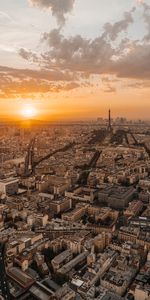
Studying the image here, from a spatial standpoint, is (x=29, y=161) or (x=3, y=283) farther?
(x=29, y=161)

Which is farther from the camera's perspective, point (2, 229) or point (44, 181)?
point (44, 181)

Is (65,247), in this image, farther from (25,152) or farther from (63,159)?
(25,152)

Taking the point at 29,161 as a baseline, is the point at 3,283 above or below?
below

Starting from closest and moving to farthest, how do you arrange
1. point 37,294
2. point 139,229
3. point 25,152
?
point 37,294, point 139,229, point 25,152

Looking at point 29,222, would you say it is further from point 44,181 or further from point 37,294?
point 44,181

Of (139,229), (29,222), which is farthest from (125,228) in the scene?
(29,222)

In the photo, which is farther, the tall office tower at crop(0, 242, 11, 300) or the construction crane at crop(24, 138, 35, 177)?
the construction crane at crop(24, 138, 35, 177)

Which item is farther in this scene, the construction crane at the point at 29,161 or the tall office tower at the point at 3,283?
the construction crane at the point at 29,161

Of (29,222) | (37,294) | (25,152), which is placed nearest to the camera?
(37,294)

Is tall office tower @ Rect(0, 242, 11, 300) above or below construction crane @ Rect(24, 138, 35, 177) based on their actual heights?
below

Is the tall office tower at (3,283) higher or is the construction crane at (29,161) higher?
the construction crane at (29,161)
